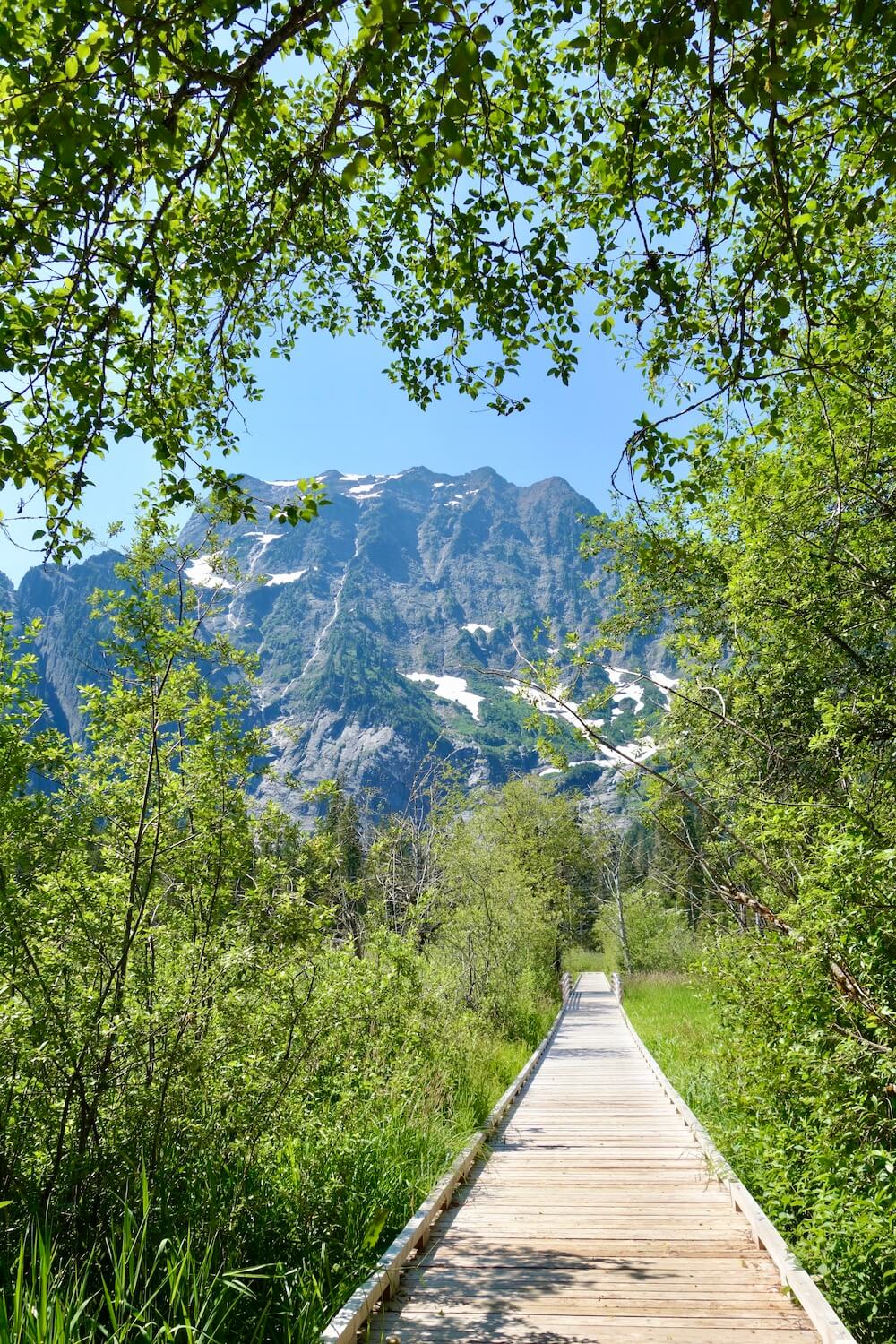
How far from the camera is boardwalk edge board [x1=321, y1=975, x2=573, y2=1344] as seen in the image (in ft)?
11.2

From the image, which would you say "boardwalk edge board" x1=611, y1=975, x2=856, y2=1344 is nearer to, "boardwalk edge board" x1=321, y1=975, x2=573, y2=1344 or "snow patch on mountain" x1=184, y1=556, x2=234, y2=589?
"boardwalk edge board" x1=321, y1=975, x2=573, y2=1344

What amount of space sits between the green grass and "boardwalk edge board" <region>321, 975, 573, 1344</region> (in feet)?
6.76

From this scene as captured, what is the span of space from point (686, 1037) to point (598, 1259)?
374 inches

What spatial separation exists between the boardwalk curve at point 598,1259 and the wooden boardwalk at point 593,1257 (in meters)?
0.01

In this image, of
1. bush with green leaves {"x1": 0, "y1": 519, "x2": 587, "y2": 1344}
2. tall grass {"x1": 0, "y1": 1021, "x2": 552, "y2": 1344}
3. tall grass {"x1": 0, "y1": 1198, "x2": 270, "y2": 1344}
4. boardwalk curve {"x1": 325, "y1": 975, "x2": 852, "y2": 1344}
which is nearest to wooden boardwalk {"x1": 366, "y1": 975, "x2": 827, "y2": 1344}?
boardwalk curve {"x1": 325, "y1": 975, "x2": 852, "y2": 1344}

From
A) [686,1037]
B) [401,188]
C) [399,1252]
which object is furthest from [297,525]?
[686,1037]

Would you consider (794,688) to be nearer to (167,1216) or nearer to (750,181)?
(750,181)

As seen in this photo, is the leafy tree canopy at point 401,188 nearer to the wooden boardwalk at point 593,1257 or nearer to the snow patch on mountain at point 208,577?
the snow patch on mountain at point 208,577

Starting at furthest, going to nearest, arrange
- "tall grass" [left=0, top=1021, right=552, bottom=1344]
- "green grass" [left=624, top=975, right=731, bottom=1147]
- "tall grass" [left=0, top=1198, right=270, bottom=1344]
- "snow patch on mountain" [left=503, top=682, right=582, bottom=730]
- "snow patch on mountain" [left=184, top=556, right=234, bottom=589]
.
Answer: "green grass" [left=624, top=975, right=731, bottom=1147]
"snow patch on mountain" [left=184, top=556, right=234, bottom=589]
"snow patch on mountain" [left=503, top=682, right=582, bottom=730]
"tall grass" [left=0, top=1021, right=552, bottom=1344]
"tall grass" [left=0, top=1198, right=270, bottom=1344]

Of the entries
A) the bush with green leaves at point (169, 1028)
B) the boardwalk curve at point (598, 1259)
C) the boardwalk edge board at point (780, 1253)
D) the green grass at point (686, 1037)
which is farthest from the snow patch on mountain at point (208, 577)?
the boardwalk edge board at point (780, 1253)

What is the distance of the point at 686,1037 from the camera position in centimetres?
1330

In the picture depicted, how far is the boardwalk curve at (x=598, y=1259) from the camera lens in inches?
148

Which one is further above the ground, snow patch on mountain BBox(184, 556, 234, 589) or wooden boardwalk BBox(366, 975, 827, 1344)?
snow patch on mountain BBox(184, 556, 234, 589)

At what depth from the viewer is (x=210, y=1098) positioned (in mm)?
4109
